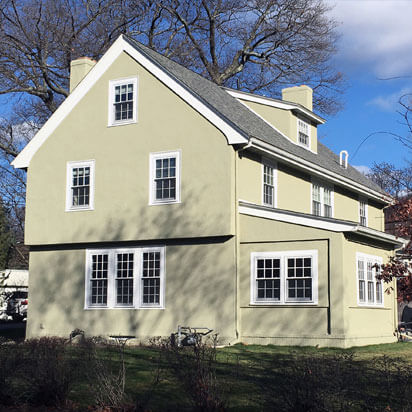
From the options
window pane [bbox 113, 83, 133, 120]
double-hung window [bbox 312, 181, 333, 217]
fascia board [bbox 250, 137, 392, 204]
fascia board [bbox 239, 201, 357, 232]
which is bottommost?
fascia board [bbox 239, 201, 357, 232]

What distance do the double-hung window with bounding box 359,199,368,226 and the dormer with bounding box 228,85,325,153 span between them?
3.53m

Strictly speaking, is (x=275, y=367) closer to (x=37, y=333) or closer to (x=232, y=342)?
(x=232, y=342)

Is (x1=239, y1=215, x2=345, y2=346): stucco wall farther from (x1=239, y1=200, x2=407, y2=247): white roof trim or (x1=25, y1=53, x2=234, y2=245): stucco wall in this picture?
(x1=25, y1=53, x2=234, y2=245): stucco wall

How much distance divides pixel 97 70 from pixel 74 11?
13.4m

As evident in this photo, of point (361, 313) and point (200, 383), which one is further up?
point (361, 313)

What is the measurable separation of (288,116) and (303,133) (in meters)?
1.44

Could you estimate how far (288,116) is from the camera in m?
26.5

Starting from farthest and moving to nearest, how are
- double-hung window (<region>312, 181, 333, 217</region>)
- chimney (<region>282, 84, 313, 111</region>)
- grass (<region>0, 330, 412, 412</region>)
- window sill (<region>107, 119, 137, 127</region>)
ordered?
chimney (<region>282, 84, 313, 111</region>) < double-hung window (<region>312, 181, 333, 217</region>) < window sill (<region>107, 119, 137, 127</region>) < grass (<region>0, 330, 412, 412</region>)

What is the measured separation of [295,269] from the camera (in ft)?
67.3

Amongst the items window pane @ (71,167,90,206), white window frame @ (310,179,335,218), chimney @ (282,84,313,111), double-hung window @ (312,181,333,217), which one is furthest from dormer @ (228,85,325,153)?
window pane @ (71,167,90,206)

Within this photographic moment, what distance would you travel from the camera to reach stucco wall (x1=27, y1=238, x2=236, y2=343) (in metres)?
21.0

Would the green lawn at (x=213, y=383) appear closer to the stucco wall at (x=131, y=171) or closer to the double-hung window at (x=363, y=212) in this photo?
the stucco wall at (x=131, y=171)

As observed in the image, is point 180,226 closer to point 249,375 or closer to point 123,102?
point 123,102

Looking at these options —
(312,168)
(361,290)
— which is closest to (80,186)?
(312,168)
